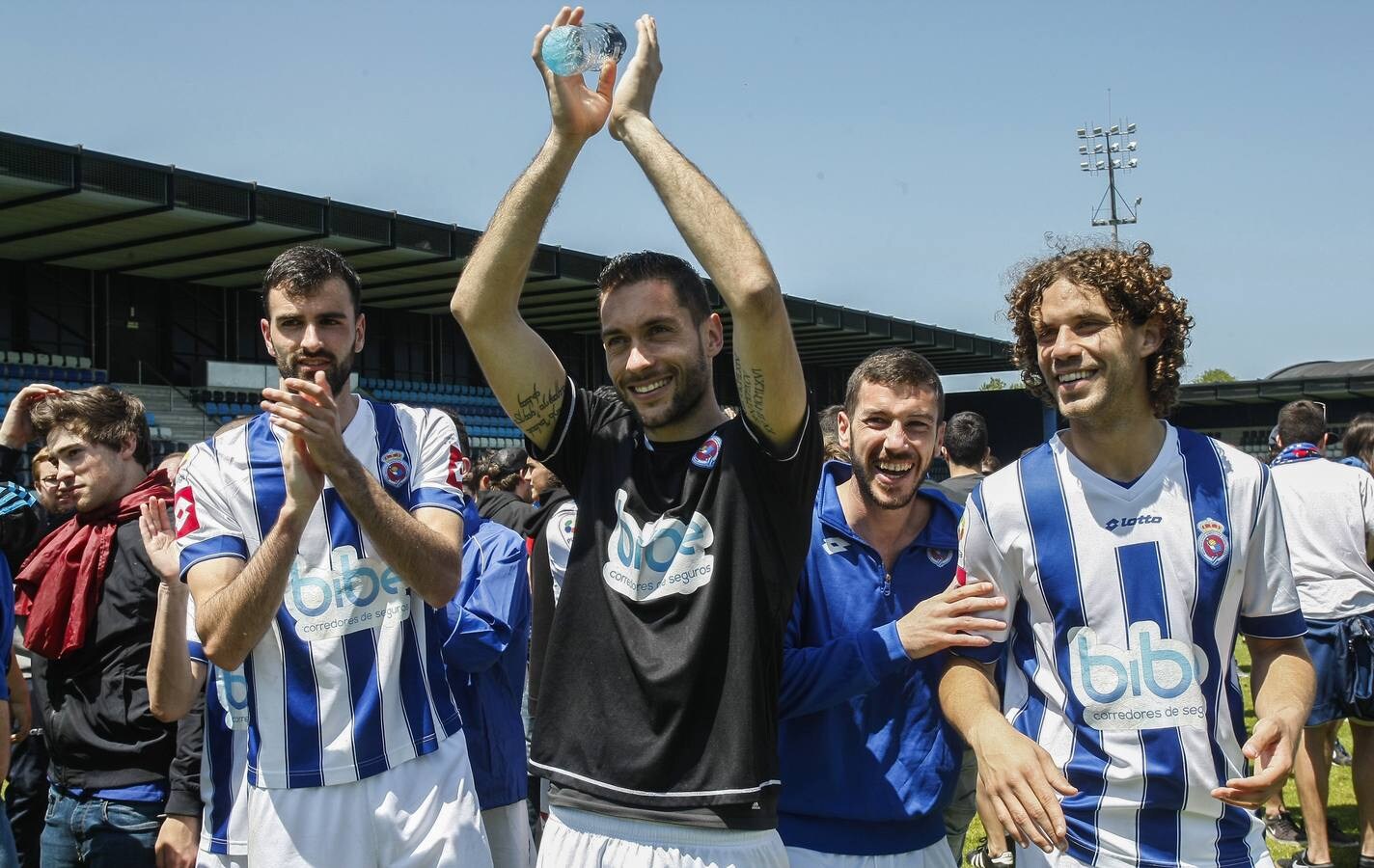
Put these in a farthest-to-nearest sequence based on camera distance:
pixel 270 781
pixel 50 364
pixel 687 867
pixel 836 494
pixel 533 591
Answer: pixel 50 364 → pixel 533 591 → pixel 836 494 → pixel 270 781 → pixel 687 867

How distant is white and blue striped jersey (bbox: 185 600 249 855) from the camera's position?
3324 mm

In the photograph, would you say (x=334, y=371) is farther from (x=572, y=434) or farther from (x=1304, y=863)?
(x=1304, y=863)

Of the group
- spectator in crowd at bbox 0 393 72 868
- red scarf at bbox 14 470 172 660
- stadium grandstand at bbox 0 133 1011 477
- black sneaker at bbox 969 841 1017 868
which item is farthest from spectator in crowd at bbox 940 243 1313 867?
stadium grandstand at bbox 0 133 1011 477

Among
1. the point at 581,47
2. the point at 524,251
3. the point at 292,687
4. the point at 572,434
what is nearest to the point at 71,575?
the point at 292,687

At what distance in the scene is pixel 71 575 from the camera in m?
4.04

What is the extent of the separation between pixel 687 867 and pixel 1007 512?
3.67 ft

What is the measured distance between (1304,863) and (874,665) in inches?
197

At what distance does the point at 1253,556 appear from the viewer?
2.73 metres

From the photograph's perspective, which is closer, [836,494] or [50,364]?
[836,494]

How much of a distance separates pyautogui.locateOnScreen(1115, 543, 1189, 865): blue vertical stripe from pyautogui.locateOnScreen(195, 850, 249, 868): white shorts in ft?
7.99

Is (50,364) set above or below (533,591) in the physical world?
above

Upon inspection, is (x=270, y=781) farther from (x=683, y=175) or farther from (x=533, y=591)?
(x=683, y=175)

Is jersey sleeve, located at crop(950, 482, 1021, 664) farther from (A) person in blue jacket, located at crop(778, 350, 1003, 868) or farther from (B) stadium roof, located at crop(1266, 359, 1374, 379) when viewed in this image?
(B) stadium roof, located at crop(1266, 359, 1374, 379)

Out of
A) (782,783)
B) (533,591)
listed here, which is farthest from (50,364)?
(782,783)
